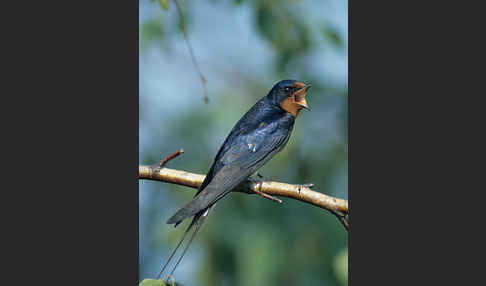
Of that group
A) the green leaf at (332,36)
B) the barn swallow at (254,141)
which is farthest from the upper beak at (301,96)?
the green leaf at (332,36)

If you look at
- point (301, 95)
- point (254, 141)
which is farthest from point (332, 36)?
point (254, 141)

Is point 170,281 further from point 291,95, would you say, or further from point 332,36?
point 332,36

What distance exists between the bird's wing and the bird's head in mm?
144

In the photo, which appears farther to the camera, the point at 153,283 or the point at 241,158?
the point at 241,158

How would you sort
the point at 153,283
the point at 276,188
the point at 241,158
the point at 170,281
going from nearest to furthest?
the point at 153,283 < the point at 170,281 < the point at 276,188 < the point at 241,158

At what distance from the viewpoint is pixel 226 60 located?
12.3ft

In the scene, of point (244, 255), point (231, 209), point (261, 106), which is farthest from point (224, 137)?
point (244, 255)

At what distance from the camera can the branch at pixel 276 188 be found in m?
2.64

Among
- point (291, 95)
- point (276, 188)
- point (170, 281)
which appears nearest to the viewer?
point (170, 281)

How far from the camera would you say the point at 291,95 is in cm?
322

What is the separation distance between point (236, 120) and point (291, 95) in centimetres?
39

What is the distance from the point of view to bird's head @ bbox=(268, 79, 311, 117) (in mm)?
3221

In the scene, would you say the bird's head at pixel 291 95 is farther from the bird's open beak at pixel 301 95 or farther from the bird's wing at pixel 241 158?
the bird's wing at pixel 241 158
